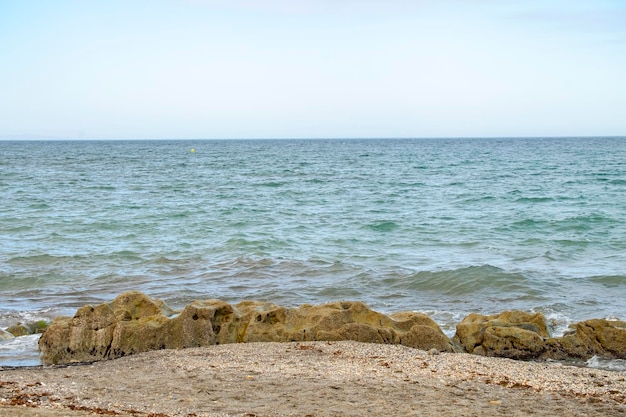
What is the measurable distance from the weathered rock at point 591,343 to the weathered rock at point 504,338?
0.24 meters

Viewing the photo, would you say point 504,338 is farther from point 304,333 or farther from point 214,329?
point 214,329

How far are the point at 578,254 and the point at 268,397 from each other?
13.5 m

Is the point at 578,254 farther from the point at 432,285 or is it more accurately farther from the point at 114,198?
the point at 114,198

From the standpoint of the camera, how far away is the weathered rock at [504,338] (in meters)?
10.2

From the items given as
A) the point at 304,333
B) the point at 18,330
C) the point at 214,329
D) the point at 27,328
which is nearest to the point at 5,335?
the point at 18,330

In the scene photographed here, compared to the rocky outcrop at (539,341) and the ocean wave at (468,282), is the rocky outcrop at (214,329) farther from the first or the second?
the ocean wave at (468,282)

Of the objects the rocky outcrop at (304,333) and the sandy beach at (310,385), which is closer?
the sandy beach at (310,385)

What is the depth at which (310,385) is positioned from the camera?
8016 millimetres

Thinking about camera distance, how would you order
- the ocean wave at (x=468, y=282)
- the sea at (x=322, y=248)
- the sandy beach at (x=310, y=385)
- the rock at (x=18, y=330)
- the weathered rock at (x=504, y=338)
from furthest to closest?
1. the ocean wave at (x=468, y=282)
2. the sea at (x=322, y=248)
3. the rock at (x=18, y=330)
4. the weathered rock at (x=504, y=338)
5. the sandy beach at (x=310, y=385)

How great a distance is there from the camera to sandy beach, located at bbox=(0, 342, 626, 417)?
23.3 feet

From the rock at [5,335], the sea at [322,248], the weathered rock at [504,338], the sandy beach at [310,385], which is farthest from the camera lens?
the sea at [322,248]

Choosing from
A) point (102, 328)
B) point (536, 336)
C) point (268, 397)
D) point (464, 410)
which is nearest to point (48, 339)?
point (102, 328)

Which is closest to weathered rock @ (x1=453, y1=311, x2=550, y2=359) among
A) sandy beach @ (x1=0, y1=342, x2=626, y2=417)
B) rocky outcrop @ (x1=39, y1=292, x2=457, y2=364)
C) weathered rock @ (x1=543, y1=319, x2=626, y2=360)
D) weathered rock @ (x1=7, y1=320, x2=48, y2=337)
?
weathered rock @ (x1=543, y1=319, x2=626, y2=360)

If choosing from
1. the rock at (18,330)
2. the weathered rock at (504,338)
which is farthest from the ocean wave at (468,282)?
the rock at (18,330)
